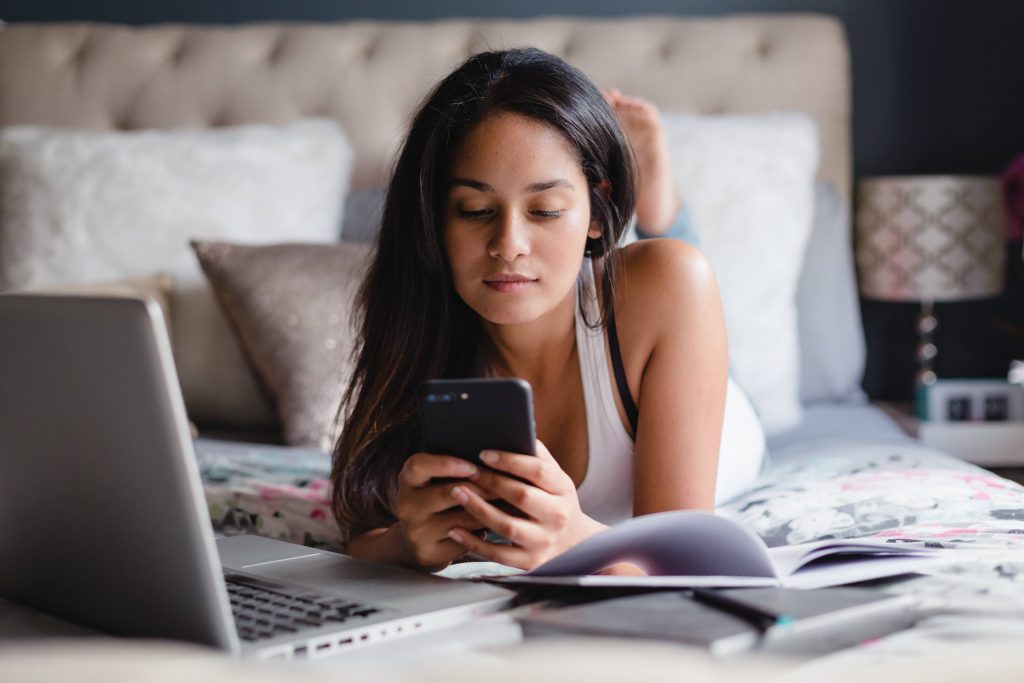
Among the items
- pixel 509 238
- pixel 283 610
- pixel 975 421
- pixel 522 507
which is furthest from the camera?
pixel 975 421

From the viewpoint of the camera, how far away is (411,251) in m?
1.42

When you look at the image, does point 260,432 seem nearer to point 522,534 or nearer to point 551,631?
point 522,534

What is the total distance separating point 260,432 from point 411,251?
1010mm

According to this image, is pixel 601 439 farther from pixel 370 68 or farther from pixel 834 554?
pixel 370 68

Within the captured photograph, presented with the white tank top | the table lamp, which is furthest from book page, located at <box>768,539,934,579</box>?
the table lamp

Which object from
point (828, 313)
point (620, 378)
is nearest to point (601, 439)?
point (620, 378)

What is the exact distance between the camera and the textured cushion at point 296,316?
208 cm

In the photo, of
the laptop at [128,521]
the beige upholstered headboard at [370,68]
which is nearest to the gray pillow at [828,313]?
the beige upholstered headboard at [370,68]

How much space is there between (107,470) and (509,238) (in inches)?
23.0

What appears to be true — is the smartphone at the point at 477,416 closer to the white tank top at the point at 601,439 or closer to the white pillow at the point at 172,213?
the white tank top at the point at 601,439

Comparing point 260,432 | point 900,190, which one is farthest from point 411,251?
point 900,190

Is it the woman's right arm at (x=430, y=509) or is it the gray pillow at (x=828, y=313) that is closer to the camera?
the woman's right arm at (x=430, y=509)

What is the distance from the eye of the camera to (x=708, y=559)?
94 centimetres

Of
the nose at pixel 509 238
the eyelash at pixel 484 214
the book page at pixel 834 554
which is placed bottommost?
the book page at pixel 834 554
